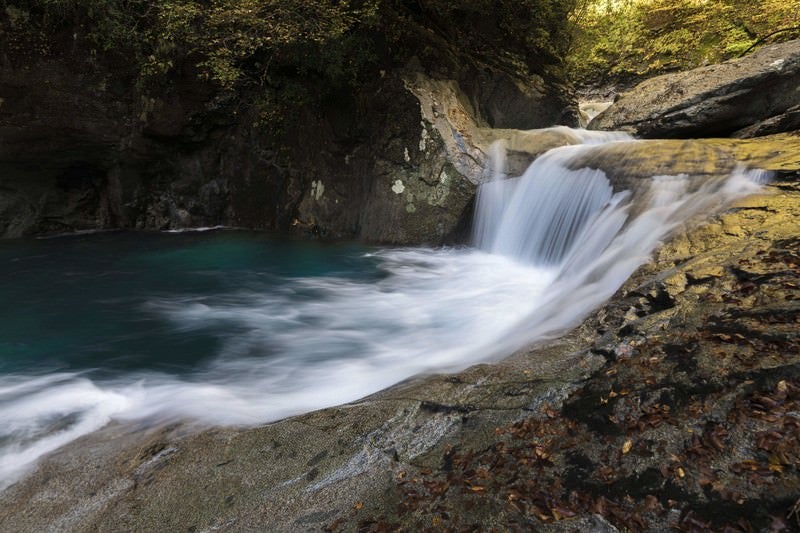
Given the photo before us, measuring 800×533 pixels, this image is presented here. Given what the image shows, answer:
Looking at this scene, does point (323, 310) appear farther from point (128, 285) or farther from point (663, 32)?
point (663, 32)

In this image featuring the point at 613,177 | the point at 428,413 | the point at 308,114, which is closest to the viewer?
the point at 428,413

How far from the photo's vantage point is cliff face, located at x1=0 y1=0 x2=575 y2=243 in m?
9.41

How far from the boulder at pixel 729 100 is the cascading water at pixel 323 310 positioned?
3.11 ft

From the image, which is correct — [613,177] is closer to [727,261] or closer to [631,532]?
[727,261]

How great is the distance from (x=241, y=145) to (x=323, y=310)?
254 inches

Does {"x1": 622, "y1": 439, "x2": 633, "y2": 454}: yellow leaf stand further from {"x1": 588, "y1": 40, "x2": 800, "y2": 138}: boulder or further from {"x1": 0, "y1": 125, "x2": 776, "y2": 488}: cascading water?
{"x1": 588, "y1": 40, "x2": 800, "y2": 138}: boulder

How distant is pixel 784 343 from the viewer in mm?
2512

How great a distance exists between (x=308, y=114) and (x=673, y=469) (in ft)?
33.6

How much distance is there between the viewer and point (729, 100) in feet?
25.6

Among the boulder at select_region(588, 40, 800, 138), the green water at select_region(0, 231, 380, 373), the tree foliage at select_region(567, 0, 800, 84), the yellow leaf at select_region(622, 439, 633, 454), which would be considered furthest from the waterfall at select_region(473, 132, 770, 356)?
the tree foliage at select_region(567, 0, 800, 84)

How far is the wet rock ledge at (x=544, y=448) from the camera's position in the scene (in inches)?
80.9

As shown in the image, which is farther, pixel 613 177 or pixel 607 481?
pixel 613 177

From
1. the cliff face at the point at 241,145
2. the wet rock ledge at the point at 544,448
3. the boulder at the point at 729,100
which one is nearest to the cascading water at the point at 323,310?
the wet rock ledge at the point at 544,448

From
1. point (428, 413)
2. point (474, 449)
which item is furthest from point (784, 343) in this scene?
point (428, 413)
